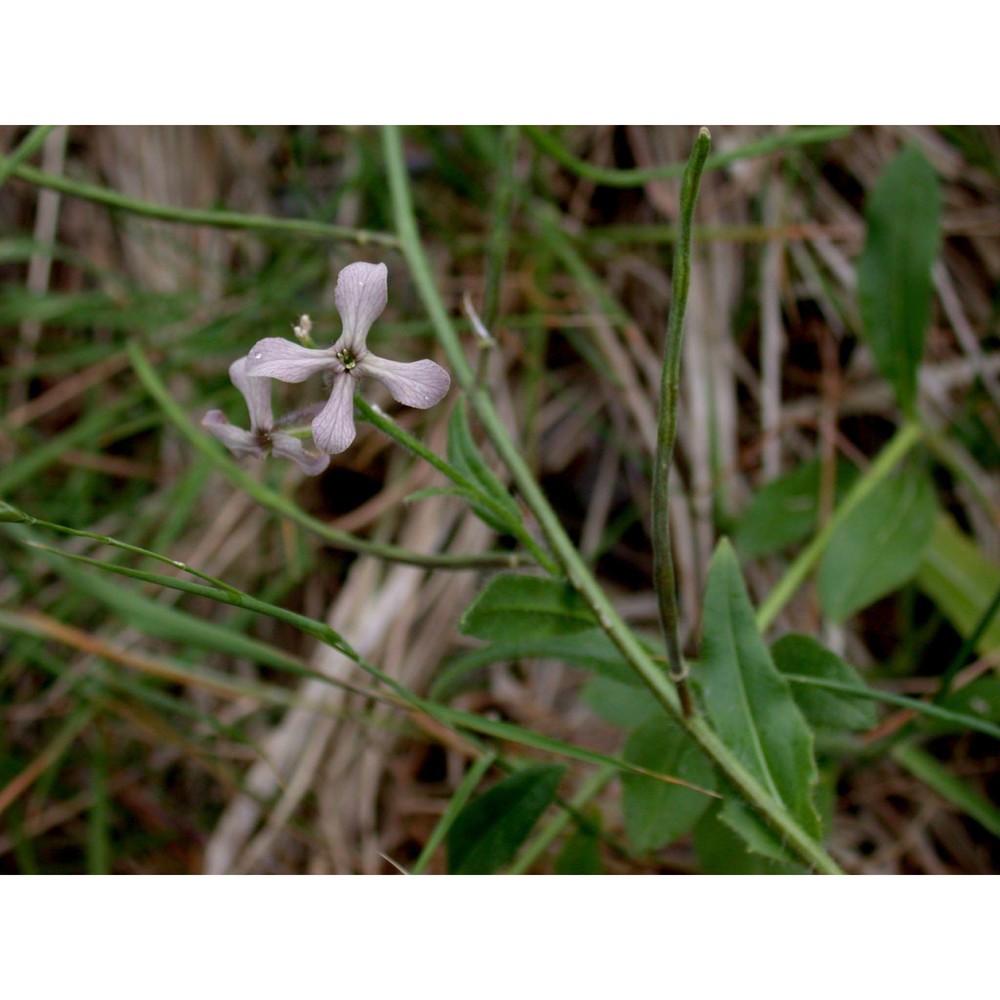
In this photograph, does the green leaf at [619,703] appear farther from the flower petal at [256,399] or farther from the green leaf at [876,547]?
the flower petal at [256,399]

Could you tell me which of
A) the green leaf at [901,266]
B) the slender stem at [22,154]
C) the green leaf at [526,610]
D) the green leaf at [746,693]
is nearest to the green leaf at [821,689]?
the green leaf at [746,693]

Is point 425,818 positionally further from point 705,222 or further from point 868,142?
point 868,142

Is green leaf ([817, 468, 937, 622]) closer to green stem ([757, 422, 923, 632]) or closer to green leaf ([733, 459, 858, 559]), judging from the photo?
green stem ([757, 422, 923, 632])

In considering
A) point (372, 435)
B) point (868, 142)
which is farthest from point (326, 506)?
point (868, 142)

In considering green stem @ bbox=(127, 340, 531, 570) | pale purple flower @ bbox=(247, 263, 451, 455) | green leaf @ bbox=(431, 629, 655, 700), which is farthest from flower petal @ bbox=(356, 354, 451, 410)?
green leaf @ bbox=(431, 629, 655, 700)

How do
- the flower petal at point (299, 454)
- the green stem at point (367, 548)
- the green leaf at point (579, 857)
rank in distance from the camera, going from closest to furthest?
the flower petal at point (299, 454) < the green stem at point (367, 548) < the green leaf at point (579, 857)

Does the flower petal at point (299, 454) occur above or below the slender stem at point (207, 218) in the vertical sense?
below
